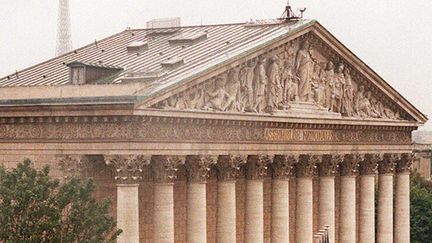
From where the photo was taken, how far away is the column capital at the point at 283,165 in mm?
61219

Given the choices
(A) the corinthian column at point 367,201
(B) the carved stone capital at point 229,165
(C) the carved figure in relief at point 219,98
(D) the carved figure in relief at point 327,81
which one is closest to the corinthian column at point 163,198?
(C) the carved figure in relief at point 219,98

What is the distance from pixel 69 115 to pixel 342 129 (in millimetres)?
20448

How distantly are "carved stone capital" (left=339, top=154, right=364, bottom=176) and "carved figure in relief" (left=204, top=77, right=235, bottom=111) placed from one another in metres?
14.5

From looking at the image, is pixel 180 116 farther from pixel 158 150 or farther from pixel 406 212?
pixel 406 212

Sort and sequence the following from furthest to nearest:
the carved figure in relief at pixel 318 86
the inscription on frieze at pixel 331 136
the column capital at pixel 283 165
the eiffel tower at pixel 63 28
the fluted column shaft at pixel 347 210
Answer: the eiffel tower at pixel 63 28, the fluted column shaft at pixel 347 210, the carved figure in relief at pixel 318 86, the column capital at pixel 283 165, the inscription on frieze at pixel 331 136

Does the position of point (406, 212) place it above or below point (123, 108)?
below

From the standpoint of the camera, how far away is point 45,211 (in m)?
44.7

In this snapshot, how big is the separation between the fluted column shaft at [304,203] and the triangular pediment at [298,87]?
3055mm

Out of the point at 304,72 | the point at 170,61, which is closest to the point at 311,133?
the point at 304,72

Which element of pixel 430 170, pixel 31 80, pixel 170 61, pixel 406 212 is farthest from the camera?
pixel 430 170

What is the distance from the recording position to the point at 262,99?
58156 mm

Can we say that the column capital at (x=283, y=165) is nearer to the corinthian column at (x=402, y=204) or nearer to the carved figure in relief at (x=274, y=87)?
the carved figure in relief at (x=274, y=87)

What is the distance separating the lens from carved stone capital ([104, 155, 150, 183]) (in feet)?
163

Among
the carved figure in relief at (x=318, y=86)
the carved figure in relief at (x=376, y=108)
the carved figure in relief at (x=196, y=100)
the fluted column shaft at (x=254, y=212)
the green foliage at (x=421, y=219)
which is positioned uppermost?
the carved figure in relief at (x=318, y=86)
